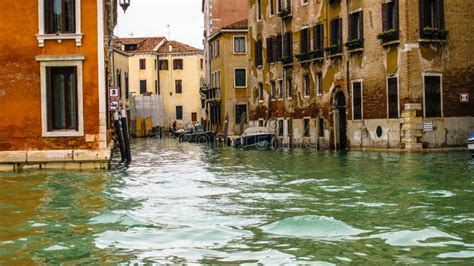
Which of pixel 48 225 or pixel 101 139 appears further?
pixel 101 139

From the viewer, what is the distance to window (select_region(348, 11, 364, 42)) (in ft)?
93.7

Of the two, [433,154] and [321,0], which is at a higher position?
[321,0]

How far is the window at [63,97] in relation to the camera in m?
17.8

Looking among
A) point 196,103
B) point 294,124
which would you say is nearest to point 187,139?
point 294,124

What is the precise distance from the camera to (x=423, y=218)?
941 centimetres

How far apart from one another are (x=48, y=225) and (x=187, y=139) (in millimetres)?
38656

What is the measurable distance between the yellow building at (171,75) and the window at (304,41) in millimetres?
38482

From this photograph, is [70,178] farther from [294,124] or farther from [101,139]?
[294,124]

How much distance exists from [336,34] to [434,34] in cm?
554

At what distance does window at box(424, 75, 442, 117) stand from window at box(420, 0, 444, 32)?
1757 millimetres

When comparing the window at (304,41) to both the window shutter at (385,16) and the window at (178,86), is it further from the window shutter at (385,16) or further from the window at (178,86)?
the window at (178,86)

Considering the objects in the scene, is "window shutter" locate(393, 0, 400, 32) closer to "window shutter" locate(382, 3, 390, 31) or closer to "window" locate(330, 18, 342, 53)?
"window shutter" locate(382, 3, 390, 31)

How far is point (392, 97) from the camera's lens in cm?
2672

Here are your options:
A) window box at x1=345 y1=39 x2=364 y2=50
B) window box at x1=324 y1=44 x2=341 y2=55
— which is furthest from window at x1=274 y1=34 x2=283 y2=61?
window box at x1=345 y1=39 x2=364 y2=50
